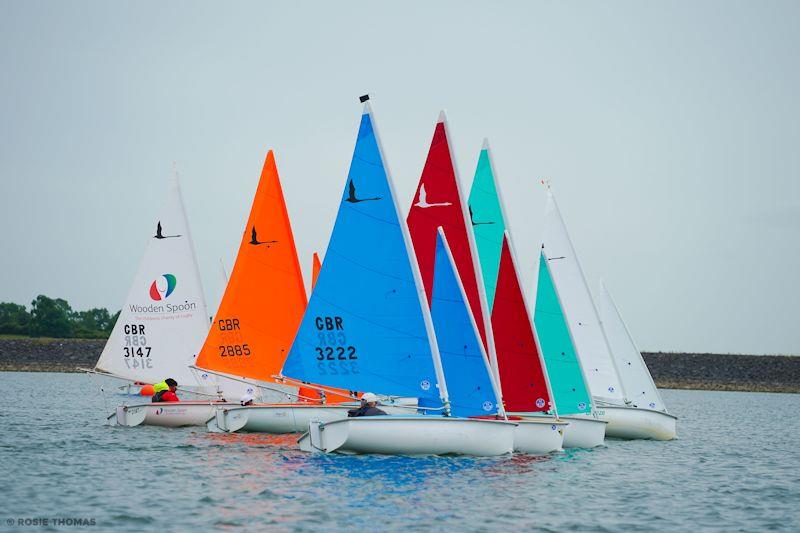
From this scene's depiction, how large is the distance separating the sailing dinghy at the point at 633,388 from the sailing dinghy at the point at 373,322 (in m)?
10.6

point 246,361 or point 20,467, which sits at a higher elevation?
point 246,361

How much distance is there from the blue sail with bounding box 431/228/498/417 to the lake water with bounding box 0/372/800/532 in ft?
4.39

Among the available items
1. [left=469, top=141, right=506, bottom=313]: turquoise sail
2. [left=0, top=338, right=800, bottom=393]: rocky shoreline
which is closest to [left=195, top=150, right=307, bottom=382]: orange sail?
[left=469, top=141, right=506, bottom=313]: turquoise sail

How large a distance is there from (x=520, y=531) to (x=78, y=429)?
17.7 meters

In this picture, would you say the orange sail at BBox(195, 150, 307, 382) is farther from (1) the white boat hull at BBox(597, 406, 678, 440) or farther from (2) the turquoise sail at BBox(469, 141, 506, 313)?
(1) the white boat hull at BBox(597, 406, 678, 440)

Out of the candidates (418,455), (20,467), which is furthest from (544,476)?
(20,467)

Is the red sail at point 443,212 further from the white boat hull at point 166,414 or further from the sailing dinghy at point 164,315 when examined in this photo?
the sailing dinghy at point 164,315

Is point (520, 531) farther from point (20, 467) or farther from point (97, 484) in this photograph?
point (20, 467)

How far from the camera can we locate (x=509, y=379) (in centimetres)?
2597

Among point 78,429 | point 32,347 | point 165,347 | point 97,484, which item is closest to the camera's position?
point 97,484

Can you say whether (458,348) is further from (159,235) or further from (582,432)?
(159,235)

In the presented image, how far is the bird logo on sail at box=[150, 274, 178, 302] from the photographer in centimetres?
3291

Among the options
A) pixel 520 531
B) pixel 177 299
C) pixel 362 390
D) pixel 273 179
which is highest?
pixel 273 179

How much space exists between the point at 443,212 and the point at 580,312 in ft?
30.9
